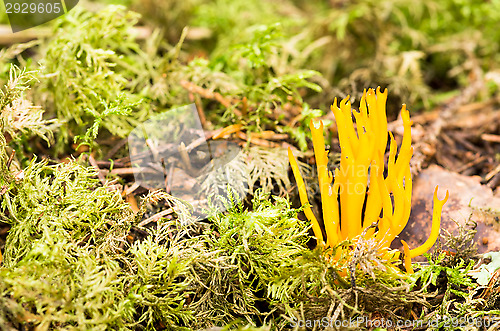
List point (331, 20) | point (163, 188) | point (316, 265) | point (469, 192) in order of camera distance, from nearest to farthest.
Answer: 1. point (316, 265)
2. point (163, 188)
3. point (469, 192)
4. point (331, 20)

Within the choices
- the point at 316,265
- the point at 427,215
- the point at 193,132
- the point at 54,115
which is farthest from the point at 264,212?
the point at 54,115

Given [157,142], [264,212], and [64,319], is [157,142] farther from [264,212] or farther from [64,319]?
[64,319]

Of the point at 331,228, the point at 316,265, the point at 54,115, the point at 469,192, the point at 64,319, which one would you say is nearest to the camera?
the point at 64,319

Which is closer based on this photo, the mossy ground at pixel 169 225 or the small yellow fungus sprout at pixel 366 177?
the mossy ground at pixel 169 225

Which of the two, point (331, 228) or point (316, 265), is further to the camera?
point (331, 228)

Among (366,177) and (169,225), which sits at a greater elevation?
(366,177)

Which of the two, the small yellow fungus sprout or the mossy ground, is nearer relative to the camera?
the mossy ground

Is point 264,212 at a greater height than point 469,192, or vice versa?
point 264,212

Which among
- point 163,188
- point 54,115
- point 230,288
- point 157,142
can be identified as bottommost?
point 230,288
